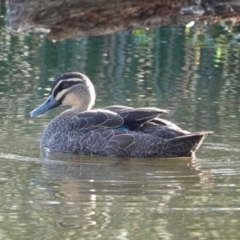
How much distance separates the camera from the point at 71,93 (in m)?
11.4

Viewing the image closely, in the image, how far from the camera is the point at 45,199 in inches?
301

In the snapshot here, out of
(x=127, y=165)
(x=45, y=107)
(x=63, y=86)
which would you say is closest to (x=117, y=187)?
(x=127, y=165)

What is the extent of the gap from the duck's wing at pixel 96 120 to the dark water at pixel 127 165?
1.55ft

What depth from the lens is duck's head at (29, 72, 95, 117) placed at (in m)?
11.2

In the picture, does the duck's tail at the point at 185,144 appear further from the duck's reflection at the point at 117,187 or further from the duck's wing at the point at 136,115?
the duck's wing at the point at 136,115

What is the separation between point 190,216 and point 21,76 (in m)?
8.52

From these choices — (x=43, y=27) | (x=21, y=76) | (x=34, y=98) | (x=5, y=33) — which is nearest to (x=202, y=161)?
(x=34, y=98)

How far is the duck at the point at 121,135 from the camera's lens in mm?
9969

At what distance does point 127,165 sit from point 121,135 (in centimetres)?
70

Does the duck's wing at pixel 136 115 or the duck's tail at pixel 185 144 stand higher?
the duck's wing at pixel 136 115

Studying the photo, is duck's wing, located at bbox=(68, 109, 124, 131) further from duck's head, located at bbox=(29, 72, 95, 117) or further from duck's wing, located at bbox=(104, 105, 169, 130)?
duck's head, located at bbox=(29, 72, 95, 117)

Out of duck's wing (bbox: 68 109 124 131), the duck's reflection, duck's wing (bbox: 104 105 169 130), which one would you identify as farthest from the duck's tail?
duck's wing (bbox: 68 109 124 131)

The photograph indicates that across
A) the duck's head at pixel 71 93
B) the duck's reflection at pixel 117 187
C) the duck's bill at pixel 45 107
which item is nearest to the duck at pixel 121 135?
the duck's reflection at pixel 117 187

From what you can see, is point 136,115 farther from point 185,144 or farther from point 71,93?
point 71,93
